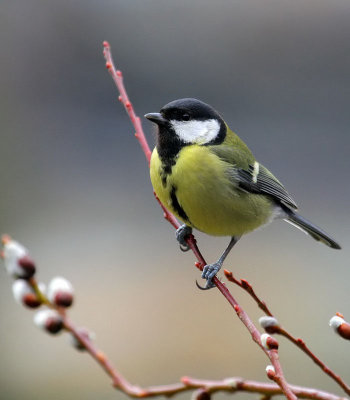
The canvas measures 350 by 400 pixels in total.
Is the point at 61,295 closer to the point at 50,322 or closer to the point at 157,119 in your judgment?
the point at 50,322

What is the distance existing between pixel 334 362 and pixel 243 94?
8.60 feet

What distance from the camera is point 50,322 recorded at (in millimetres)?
725

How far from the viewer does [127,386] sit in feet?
2.61

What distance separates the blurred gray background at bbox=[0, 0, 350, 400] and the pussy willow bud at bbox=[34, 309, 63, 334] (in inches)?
128

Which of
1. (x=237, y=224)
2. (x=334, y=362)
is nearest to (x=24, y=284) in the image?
(x=237, y=224)

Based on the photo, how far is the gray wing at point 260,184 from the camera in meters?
2.09

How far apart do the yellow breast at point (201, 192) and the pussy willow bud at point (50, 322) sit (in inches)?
44.7

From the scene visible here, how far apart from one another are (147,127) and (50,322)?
453cm

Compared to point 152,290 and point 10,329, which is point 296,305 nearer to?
point 152,290

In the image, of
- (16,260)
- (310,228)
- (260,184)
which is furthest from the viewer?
(310,228)

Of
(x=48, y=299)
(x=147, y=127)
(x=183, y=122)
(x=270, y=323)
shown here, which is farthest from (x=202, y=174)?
(x=147, y=127)

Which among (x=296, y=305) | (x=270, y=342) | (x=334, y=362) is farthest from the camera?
(x=296, y=305)

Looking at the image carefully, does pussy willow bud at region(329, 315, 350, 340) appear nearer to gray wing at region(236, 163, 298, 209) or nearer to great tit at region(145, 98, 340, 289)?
great tit at region(145, 98, 340, 289)

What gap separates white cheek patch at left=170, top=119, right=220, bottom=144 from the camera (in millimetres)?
1930
